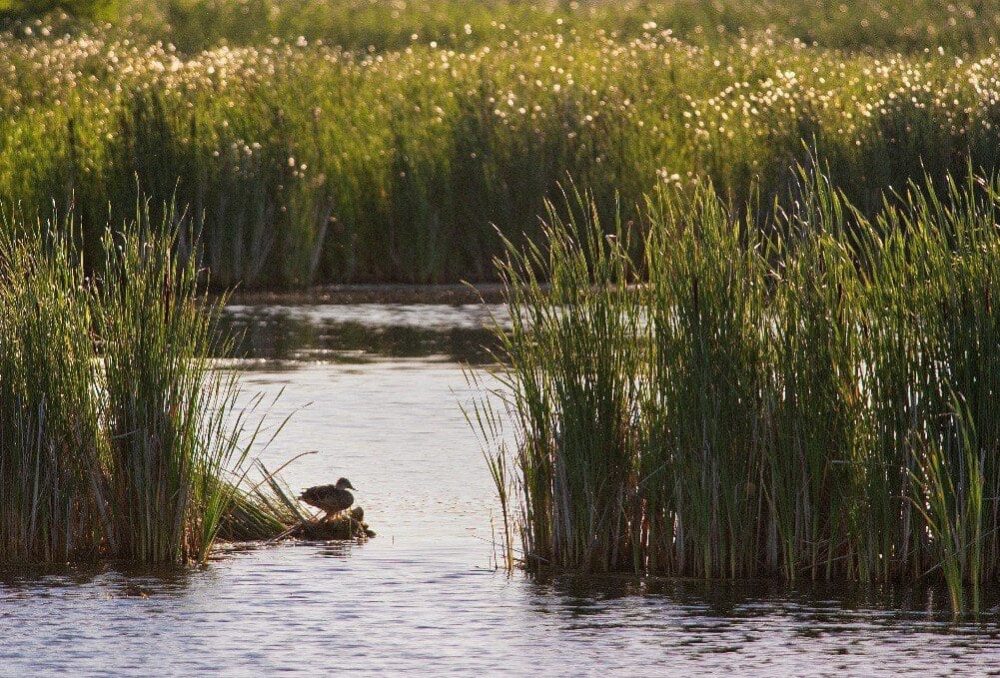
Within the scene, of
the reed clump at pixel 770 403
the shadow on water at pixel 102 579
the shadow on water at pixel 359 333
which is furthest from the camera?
the shadow on water at pixel 359 333

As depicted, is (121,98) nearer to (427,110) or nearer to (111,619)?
(427,110)

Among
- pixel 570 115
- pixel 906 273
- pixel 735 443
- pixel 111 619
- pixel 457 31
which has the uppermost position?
pixel 457 31

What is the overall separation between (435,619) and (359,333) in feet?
32.7

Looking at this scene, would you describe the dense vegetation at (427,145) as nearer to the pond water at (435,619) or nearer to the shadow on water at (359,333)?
the shadow on water at (359,333)

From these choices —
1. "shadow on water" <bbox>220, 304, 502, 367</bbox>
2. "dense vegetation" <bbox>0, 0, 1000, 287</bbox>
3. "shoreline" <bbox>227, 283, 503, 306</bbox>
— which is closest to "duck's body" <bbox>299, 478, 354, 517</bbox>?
"shadow on water" <bbox>220, 304, 502, 367</bbox>

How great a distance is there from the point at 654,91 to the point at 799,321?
15453 mm

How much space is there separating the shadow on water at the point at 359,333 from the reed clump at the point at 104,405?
671 cm

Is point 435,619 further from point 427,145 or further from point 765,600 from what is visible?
point 427,145

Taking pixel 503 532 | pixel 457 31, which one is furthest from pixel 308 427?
pixel 457 31

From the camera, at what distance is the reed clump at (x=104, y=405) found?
8008mm

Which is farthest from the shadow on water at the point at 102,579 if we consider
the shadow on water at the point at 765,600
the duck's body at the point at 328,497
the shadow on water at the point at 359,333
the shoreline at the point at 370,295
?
the shoreline at the point at 370,295

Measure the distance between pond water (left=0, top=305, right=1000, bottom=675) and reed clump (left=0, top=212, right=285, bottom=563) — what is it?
0.21 metres

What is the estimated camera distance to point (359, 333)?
1728 centimetres

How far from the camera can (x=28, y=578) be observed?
316 inches
